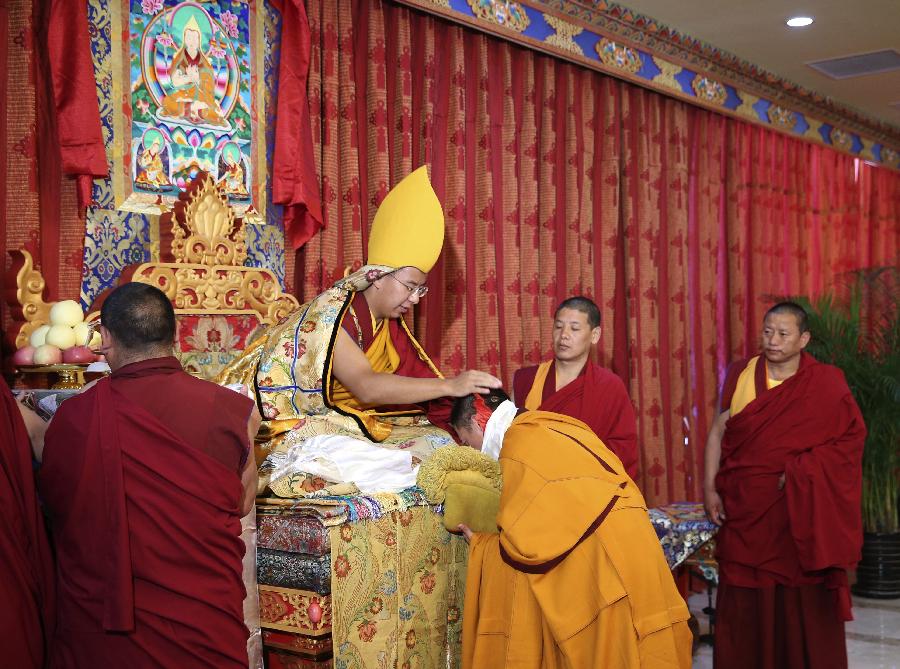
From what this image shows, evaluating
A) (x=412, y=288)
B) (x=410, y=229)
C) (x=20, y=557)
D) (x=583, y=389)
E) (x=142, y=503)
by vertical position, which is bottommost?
(x=20, y=557)

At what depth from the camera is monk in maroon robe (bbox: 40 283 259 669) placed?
6.76ft

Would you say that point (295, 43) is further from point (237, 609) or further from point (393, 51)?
point (237, 609)

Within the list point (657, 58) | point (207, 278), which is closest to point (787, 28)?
point (657, 58)

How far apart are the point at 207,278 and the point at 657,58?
3575 millimetres

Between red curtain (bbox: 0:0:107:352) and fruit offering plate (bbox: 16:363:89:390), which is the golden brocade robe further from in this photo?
red curtain (bbox: 0:0:107:352)

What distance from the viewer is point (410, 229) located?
3.32 meters

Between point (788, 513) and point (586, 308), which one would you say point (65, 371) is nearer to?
point (586, 308)

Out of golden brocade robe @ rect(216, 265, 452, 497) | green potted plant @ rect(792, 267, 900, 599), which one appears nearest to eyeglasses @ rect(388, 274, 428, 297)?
golden brocade robe @ rect(216, 265, 452, 497)

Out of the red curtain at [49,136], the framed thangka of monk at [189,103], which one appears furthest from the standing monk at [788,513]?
the red curtain at [49,136]

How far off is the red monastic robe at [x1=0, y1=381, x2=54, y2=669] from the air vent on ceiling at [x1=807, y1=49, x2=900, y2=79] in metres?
6.00

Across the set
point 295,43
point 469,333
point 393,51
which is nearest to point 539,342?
point 469,333

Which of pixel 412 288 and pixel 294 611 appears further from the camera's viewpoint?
pixel 412 288

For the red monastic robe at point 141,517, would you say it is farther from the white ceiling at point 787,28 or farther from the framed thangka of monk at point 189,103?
the white ceiling at point 787,28

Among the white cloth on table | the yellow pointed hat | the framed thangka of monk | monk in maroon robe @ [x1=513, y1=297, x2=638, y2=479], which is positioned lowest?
the white cloth on table
